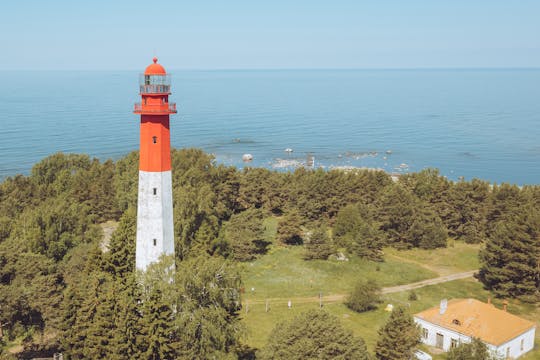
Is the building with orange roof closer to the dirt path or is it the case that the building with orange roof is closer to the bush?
the bush

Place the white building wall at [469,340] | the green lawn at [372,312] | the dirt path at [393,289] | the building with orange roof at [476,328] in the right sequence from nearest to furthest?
1. the white building wall at [469,340]
2. the building with orange roof at [476,328]
3. the green lawn at [372,312]
4. the dirt path at [393,289]

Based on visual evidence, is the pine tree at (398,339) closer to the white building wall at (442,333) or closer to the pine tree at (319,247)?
the white building wall at (442,333)

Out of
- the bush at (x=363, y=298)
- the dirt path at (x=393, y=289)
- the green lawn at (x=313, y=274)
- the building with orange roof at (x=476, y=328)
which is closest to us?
the building with orange roof at (x=476, y=328)

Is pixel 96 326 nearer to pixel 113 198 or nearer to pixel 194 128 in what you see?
pixel 113 198

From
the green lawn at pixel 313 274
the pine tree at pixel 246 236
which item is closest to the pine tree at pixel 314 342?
the green lawn at pixel 313 274

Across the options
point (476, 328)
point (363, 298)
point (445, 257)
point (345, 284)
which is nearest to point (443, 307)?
point (476, 328)

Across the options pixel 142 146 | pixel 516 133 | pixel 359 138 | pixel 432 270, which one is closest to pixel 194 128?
pixel 359 138
